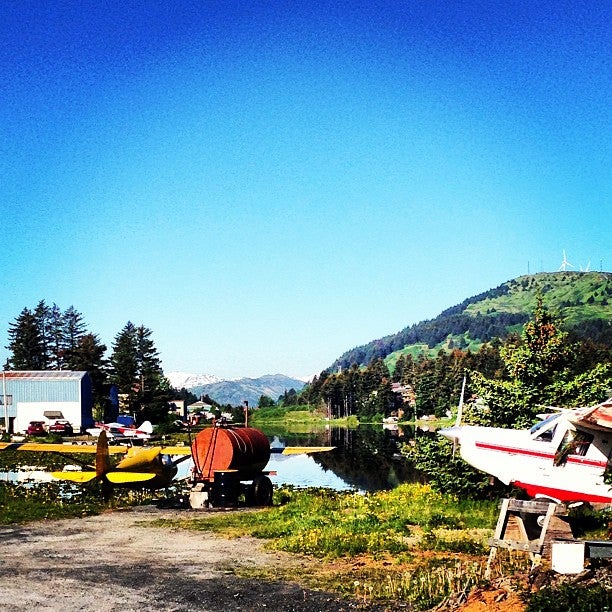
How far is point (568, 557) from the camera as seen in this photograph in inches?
338

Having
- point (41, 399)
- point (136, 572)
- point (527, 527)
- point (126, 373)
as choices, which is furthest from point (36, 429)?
point (527, 527)

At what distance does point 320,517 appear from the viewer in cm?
1695

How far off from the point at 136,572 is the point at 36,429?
5417 cm

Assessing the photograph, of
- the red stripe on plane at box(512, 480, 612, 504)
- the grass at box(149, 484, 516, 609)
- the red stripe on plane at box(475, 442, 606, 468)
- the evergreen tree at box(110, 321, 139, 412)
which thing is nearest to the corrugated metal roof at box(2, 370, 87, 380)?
the evergreen tree at box(110, 321, 139, 412)

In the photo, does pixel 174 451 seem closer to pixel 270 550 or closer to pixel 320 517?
pixel 320 517

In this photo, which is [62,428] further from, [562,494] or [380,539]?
[562,494]

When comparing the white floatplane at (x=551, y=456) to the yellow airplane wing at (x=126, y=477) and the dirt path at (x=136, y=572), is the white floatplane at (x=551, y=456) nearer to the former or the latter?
the dirt path at (x=136, y=572)

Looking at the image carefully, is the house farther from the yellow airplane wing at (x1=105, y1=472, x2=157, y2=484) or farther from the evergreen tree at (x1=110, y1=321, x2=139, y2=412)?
the yellow airplane wing at (x1=105, y1=472, x2=157, y2=484)

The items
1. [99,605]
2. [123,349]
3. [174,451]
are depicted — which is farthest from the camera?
[123,349]

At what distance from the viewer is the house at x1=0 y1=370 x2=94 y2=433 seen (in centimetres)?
6856

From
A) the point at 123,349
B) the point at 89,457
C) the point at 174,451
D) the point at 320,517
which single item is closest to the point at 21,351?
the point at 123,349

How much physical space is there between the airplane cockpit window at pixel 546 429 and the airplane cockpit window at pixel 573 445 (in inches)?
14.7

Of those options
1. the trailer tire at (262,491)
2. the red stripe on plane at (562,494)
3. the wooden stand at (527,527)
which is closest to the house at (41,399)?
the trailer tire at (262,491)

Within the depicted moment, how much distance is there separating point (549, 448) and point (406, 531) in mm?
3481
